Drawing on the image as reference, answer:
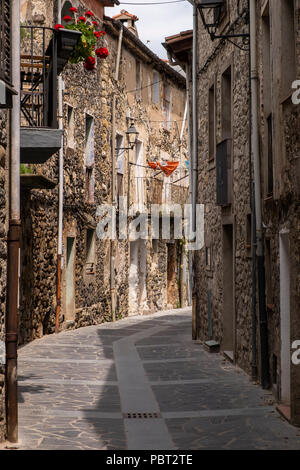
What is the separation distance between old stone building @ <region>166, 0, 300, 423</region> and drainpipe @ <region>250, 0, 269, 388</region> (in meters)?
0.03

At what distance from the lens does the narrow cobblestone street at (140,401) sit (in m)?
6.94

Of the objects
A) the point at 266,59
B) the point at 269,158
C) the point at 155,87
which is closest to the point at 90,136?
the point at 155,87

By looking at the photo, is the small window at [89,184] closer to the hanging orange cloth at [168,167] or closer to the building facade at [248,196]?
the building facade at [248,196]

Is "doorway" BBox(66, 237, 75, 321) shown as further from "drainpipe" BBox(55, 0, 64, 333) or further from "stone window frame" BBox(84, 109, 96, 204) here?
"stone window frame" BBox(84, 109, 96, 204)

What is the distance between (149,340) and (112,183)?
7.28 m

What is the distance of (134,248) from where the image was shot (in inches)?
994

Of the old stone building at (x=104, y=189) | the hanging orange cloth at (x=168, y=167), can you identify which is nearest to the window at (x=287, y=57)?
the old stone building at (x=104, y=189)

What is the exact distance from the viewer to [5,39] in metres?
7.09

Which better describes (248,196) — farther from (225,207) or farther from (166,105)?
(166,105)

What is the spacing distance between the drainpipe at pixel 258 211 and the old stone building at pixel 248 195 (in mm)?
25

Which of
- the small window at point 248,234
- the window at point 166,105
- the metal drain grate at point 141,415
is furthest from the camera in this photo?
the window at point 166,105

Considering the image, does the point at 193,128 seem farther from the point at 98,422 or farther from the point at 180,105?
the point at 180,105

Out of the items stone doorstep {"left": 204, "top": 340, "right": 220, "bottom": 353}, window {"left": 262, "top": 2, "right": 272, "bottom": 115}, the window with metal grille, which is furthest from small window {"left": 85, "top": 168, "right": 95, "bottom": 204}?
the window with metal grille
